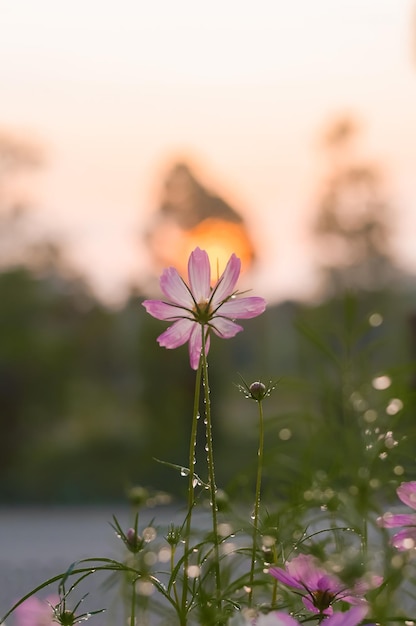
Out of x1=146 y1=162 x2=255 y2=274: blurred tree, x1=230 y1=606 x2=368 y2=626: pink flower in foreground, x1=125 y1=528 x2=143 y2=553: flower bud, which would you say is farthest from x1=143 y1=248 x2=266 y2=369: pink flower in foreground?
x1=146 y1=162 x2=255 y2=274: blurred tree

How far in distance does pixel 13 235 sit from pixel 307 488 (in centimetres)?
1094

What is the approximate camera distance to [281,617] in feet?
2.05

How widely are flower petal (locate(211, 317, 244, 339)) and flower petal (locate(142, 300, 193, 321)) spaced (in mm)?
29

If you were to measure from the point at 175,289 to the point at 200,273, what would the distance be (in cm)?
3

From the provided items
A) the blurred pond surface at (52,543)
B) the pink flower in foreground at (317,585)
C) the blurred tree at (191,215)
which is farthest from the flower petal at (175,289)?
the blurred tree at (191,215)

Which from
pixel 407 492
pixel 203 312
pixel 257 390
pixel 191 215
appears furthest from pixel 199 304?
pixel 191 215

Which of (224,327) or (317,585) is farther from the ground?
(224,327)

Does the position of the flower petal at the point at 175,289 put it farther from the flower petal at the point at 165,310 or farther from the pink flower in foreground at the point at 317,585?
the pink flower in foreground at the point at 317,585

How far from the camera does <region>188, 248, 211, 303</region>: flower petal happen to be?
864mm

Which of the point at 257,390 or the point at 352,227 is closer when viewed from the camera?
the point at 257,390

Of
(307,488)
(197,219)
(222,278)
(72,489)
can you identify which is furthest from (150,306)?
(197,219)

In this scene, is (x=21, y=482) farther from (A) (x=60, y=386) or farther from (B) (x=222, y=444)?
(B) (x=222, y=444)

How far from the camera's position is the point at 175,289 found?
2.81 feet

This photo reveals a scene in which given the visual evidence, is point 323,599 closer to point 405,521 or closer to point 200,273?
point 405,521
